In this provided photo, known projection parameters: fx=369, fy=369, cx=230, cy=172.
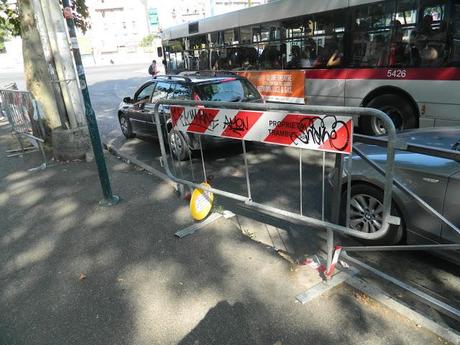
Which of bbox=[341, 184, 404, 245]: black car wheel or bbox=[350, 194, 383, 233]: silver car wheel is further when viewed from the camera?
bbox=[350, 194, 383, 233]: silver car wheel

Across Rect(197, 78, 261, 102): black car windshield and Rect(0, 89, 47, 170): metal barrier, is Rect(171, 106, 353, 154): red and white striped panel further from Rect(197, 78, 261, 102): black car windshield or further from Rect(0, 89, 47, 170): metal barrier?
Rect(0, 89, 47, 170): metal barrier

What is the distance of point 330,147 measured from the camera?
2805mm

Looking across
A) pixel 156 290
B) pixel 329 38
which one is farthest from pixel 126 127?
pixel 156 290

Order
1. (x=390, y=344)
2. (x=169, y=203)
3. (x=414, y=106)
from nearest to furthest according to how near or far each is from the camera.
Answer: (x=390, y=344) < (x=169, y=203) < (x=414, y=106)

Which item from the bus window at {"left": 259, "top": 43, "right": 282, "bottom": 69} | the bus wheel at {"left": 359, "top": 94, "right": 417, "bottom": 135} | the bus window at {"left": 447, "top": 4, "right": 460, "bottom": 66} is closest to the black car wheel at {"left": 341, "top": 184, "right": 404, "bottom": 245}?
the bus wheel at {"left": 359, "top": 94, "right": 417, "bottom": 135}

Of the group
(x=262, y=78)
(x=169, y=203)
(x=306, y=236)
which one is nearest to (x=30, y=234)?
(x=169, y=203)

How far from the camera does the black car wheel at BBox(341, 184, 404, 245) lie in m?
3.57

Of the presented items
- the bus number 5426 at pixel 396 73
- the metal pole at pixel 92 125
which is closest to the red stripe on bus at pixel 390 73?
the bus number 5426 at pixel 396 73

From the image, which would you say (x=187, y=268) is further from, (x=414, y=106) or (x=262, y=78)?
(x=262, y=78)

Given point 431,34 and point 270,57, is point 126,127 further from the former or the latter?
point 431,34

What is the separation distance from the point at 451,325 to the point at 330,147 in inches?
62.8

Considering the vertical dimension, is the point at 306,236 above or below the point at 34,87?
below

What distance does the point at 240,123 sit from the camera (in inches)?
139

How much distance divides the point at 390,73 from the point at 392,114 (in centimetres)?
90
